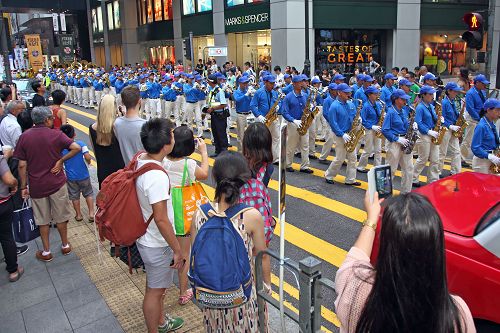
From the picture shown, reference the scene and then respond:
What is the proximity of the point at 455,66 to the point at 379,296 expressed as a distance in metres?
33.1

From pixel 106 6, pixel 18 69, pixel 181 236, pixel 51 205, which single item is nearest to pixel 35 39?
pixel 18 69

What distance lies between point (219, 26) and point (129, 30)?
18149mm

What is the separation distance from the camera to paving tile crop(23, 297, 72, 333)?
179 inches

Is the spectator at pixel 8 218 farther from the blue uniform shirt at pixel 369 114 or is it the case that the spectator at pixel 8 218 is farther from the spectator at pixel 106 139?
the blue uniform shirt at pixel 369 114

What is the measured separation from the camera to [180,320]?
4480 mm

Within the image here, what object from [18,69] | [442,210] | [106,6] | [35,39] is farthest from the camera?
[106,6]

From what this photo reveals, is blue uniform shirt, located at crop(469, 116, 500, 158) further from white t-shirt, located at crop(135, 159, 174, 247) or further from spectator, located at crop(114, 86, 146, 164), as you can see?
white t-shirt, located at crop(135, 159, 174, 247)

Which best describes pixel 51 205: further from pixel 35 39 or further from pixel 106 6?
pixel 106 6

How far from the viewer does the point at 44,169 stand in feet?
18.8

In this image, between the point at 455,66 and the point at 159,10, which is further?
the point at 159,10

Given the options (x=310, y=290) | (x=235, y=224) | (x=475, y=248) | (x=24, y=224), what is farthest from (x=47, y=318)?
(x=475, y=248)

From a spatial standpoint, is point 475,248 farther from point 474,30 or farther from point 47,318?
point 474,30

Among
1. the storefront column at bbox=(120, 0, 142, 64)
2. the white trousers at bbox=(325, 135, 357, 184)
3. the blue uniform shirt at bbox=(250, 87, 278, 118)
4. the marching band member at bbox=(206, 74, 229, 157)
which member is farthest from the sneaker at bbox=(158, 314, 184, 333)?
the storefront column at bbox=(120, 0, 142, 64)

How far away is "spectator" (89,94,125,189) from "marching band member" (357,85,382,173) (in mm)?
5687
